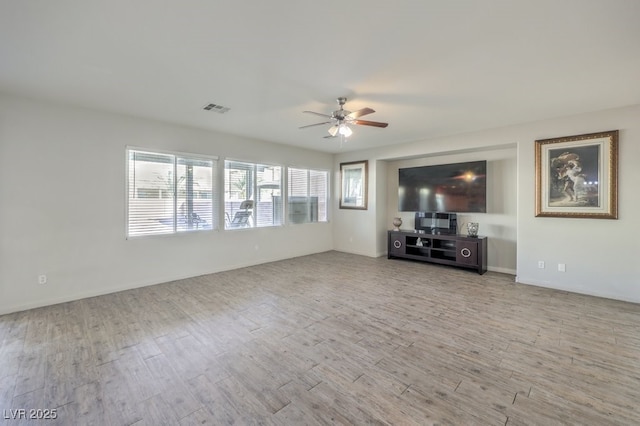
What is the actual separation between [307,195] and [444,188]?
10.4 ft

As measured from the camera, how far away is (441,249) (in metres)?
5.71

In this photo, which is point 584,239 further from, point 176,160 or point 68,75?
point 68,75

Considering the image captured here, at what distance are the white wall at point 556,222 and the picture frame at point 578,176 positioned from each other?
9 cm

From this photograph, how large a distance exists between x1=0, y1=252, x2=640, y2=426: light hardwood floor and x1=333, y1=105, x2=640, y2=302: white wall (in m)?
0.42

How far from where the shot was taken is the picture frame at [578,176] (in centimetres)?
389

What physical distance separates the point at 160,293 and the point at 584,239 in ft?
20.9

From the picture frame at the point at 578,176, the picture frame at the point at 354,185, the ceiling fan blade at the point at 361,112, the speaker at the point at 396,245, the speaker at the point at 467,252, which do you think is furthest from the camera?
the picture frame at the point at 354,185

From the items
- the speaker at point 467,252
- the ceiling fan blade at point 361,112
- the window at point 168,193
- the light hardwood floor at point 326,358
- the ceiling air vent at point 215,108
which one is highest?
the ceiling air vent at point 215,108

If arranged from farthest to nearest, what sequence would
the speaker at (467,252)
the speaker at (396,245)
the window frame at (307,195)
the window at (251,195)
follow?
the window frame at (307,195) < the speaker at (396,245) < the window at (251,195) < the speaker at (467,252)

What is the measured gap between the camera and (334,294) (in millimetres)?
4105

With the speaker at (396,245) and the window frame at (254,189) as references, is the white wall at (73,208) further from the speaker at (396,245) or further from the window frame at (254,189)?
the speaker at (396,245)

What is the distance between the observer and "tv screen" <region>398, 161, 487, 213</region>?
5398 mm

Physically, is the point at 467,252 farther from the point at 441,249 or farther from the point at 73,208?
the point at 73,208

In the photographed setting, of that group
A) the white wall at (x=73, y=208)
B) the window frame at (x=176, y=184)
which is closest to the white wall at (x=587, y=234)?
the window frame at (x=176, y=184)
